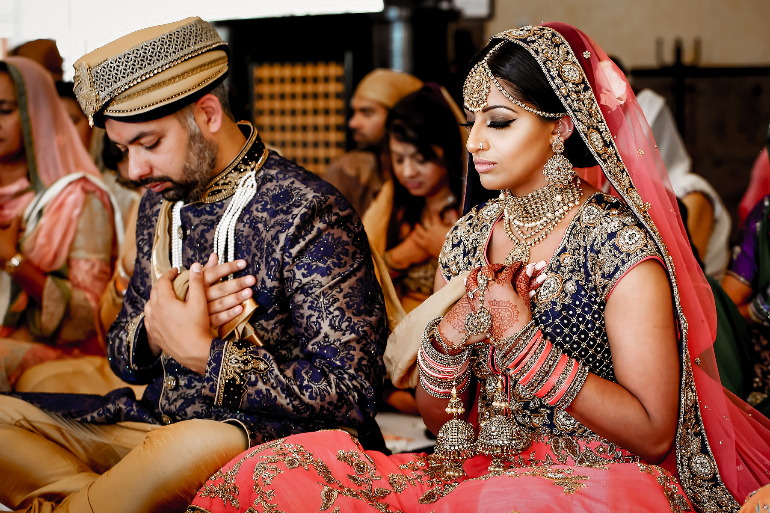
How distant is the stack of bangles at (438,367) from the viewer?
1.52m

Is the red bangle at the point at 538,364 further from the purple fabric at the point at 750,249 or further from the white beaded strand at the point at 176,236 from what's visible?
the purple fabric at the point at 750,249

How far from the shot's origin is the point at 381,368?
5.81 feet

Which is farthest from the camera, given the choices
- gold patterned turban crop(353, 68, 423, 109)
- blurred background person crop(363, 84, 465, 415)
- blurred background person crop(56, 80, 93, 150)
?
gold patterned turban crop(353, 68, 423, 109)

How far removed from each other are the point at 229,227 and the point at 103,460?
0.72 metres

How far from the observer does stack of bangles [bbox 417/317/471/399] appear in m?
1.52

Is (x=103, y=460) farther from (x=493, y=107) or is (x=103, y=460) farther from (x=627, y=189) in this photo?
(x=627, y=189)

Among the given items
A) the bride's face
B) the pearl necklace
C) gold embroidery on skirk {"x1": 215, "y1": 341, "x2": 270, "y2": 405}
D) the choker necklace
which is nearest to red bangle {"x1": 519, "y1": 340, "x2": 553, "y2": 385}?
the choker necklace

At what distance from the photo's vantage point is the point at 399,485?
1533mm

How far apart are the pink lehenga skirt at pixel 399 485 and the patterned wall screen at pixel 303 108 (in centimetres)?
387

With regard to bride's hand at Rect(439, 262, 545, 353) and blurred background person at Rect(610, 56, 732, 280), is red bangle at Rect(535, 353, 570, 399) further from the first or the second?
blurred background person at Rect(610, 56, 732, 280)

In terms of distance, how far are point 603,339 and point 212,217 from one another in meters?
1.09

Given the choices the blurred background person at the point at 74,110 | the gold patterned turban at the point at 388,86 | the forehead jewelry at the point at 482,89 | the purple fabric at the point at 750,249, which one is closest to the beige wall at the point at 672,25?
the gold patterned turban at the point at 388,86

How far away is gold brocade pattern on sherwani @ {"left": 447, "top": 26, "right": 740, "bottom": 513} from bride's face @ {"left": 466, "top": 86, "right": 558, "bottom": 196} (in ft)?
0.26

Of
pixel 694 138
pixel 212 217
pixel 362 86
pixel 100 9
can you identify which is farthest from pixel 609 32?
pixel 212 217
